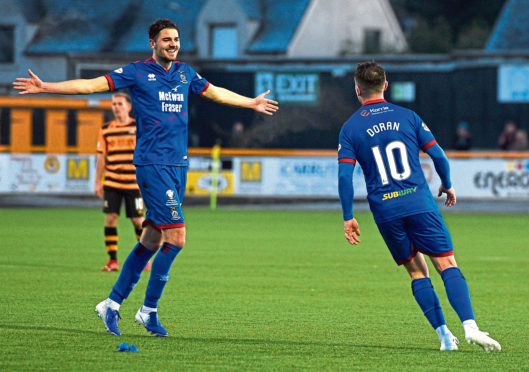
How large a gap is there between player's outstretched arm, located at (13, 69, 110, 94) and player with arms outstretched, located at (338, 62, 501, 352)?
1.76 meters

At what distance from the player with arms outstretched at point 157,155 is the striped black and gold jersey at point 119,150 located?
462cm

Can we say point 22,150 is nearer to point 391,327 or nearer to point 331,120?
point 331,120

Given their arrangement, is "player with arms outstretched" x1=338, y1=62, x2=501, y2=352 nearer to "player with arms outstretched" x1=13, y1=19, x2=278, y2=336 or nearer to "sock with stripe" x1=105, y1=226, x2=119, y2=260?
"player with arms outstretched" x1=13, y1=19, x2=278, y2=336

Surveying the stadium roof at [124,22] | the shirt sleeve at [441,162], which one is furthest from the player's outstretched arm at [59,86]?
the stadium roof at [124,22]

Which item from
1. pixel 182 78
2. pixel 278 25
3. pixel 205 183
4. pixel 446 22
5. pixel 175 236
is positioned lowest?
pixel 205 183

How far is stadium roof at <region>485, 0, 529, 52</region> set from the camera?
4159 cm

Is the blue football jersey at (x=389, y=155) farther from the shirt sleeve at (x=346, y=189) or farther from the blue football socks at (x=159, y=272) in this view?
the blue football socks at (x=159, y=272)

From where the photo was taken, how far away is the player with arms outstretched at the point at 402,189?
7289 mm

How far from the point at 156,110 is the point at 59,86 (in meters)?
0.78

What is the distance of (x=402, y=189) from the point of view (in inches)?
289

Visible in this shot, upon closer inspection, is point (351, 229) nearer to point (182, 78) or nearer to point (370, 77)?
point (370, 77)

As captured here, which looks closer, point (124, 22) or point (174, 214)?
point (174, 214)

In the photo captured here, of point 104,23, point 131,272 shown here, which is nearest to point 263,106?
point 131,272

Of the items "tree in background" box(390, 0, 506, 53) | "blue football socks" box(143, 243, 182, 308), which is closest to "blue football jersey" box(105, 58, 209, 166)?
"blue football socks" box(143, 243, 182, 308)
